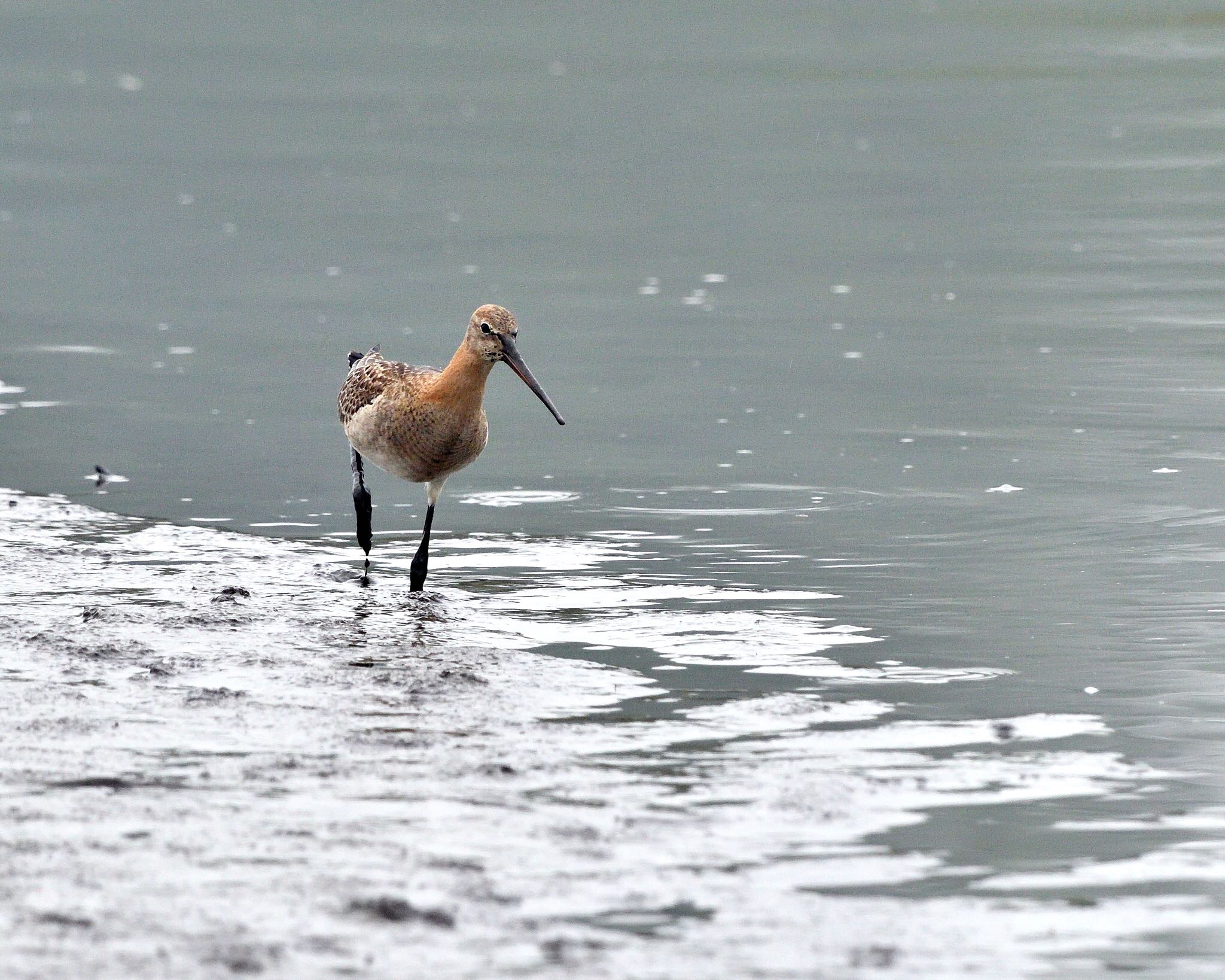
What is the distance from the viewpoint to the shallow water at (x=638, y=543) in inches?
207

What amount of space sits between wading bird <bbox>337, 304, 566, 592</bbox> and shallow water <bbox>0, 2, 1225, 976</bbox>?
0.47 meters

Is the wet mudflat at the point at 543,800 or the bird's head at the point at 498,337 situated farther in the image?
the bird's head at the point at 498,337

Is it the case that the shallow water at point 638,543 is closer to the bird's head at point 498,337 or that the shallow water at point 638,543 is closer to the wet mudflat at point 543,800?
the wet mudflat at point 543,800

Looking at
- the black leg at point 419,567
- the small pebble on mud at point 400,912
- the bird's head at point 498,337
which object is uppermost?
the bird's head at point 498,337

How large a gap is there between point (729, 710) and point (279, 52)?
80.5ft

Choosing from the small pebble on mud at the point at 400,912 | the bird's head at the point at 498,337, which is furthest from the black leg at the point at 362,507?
the small pebble on mud at the point at 400,912

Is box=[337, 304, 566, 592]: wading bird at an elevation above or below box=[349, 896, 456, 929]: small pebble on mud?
above

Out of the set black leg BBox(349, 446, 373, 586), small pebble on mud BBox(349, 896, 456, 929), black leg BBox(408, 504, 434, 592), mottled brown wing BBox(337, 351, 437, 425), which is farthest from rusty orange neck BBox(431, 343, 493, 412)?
small pebble on mud BBox(349, 896, 456, 929)

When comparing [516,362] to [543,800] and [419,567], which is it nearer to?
[419,567]

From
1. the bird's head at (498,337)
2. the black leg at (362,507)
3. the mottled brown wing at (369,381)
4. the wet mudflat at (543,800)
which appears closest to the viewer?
the wet mudflat at (543,800)

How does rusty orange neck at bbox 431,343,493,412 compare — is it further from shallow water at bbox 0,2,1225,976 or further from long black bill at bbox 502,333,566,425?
shallow water at bbox 0,2,1225,976

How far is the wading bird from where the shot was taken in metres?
9.16

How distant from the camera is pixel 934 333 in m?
15.3

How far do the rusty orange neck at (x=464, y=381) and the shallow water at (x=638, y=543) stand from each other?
80 cm
